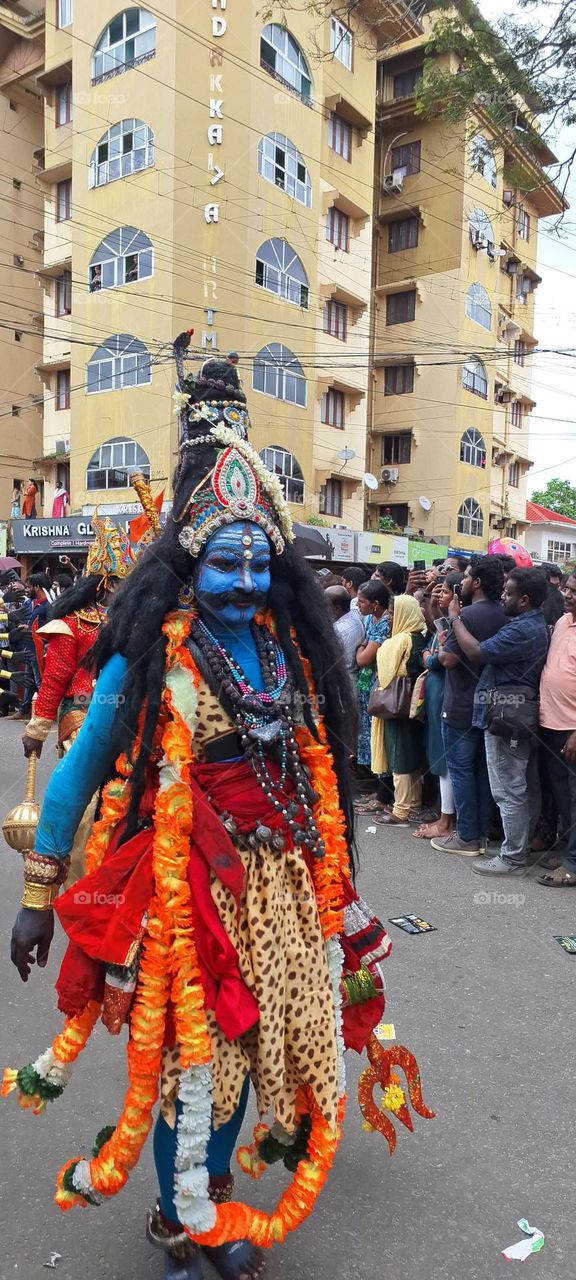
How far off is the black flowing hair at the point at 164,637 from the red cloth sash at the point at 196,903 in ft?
0.45

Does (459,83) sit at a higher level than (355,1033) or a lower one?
higher

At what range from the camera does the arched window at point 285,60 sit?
67.0 ft

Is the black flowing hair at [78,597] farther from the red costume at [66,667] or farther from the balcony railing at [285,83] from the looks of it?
the balcony railing at [285,83]

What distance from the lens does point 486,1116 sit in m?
2.76

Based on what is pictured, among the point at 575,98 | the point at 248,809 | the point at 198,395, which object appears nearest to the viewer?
the point at 248,809

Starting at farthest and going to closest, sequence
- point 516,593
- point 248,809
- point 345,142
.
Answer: point 345,142 → point 516,593 → point 248,809

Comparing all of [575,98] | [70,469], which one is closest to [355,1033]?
[575,98]

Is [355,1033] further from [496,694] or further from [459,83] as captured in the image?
[459,83]

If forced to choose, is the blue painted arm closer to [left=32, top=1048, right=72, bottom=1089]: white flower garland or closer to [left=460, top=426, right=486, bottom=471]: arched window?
[left=32, top=1048, right=72, bottom=1089]: white flower garland

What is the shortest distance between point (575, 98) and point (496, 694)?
13.6 feet

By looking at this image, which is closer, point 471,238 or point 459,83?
point 459,83

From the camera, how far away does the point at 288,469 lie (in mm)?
22328

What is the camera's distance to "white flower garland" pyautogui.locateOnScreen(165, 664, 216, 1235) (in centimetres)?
183

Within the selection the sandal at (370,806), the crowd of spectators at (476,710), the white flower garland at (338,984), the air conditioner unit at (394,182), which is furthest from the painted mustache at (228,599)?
the air conditioner unit at (394,182)
